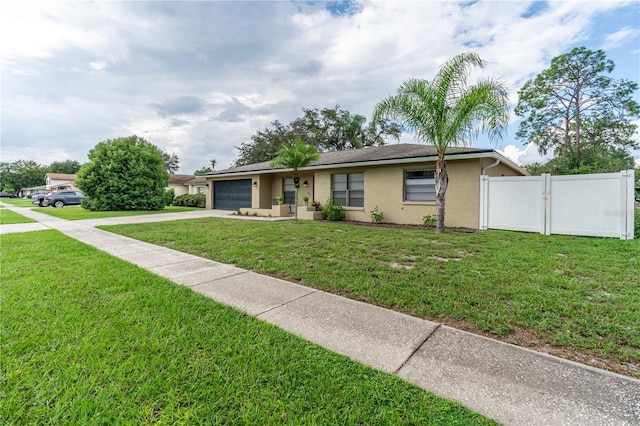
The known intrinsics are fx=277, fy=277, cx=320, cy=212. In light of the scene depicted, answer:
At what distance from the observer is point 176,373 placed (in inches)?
81.3

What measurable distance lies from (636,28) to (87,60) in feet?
66.0

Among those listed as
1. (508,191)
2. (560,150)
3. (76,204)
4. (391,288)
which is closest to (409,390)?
(391,288)

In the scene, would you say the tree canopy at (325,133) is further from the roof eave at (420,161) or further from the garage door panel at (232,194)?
the roof eave at (420,161)

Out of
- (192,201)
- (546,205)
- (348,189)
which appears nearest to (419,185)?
(348,189)

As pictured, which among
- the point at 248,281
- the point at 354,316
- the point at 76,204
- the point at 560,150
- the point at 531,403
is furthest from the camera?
the point at 76,204

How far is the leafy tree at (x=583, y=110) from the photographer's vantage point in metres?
20.4

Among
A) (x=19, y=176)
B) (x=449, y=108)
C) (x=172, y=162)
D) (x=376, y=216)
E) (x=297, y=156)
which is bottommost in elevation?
(x=376, y=216)

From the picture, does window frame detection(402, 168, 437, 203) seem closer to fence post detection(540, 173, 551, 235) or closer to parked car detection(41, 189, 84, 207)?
fence post detection(540, 173, 551, 235)

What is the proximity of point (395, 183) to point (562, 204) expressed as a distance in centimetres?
530

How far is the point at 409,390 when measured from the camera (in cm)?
192

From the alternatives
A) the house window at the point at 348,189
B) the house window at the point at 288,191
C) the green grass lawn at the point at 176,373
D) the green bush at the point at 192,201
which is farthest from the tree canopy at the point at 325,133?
the green grass lawn at the point at 176,373

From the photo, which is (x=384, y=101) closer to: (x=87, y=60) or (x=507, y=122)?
(x=507, y=122)

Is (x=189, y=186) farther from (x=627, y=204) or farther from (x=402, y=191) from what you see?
(x=627, y=204)

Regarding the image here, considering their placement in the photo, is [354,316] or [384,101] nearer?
[354,316]
